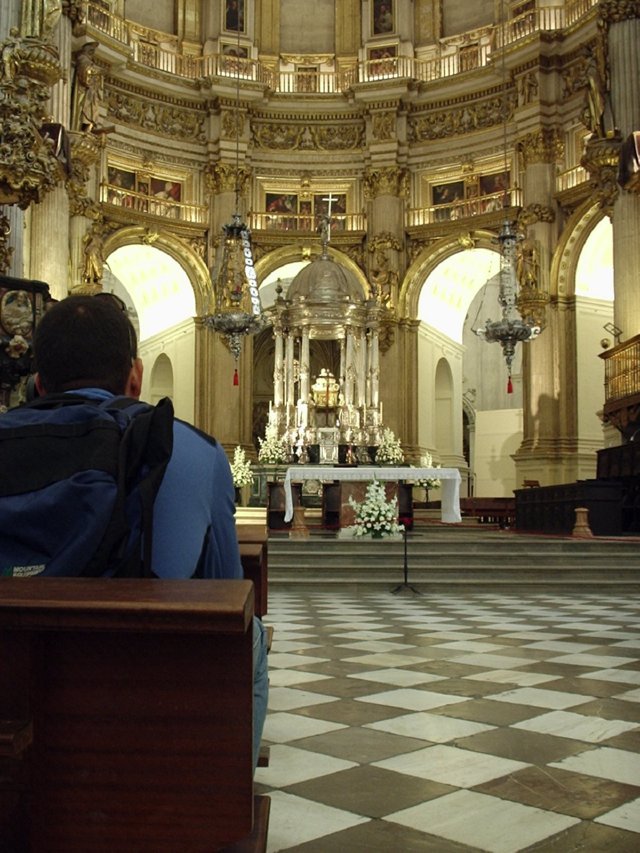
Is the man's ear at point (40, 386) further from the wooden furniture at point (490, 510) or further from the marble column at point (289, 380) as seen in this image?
the wooden furniture at point (490, 510)

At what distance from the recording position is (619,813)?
2.49 metres

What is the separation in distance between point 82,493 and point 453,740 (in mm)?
2096

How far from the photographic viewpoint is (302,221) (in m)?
25.5

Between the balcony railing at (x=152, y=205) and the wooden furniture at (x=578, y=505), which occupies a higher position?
the balcony railing at (x=152, y=205)

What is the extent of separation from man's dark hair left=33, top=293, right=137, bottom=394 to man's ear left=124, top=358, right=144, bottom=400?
0.16ft

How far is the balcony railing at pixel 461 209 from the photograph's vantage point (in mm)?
23750

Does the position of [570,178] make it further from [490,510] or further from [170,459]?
[170,459]

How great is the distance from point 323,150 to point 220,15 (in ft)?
14.5

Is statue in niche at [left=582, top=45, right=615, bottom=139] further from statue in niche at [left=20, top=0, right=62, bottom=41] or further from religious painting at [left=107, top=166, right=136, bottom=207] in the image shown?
religious painting at [left=107, top=166, right=136, bottom=207]

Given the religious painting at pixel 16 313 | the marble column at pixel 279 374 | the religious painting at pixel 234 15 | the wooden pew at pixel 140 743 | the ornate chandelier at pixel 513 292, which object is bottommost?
the wooden pew at pixel 140 743

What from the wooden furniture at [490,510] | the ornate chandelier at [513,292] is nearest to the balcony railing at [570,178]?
the ornate chandelier at [513,292]

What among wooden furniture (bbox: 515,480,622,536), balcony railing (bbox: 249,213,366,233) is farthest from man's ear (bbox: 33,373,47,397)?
balcony railing (bbox: 249,213,366,233)

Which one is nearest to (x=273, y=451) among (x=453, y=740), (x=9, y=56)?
(x=9, y=56)

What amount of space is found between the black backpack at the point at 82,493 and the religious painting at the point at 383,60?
25.5 m
